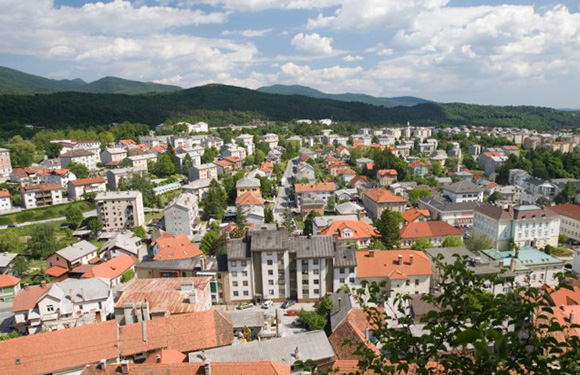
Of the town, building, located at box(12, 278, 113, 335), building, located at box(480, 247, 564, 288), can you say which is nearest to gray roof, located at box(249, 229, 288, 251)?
the town

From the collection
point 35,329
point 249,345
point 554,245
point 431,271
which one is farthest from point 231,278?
point 554,245

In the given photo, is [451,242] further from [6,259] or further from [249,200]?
[6,259]

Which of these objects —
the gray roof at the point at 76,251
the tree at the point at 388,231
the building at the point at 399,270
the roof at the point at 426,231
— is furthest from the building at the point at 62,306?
the roof at the point at 426,231

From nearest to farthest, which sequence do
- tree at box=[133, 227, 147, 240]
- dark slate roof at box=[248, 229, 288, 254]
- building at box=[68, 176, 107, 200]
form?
1. dark slate roof at box=[248, 229, 288, 254]
2. tree at box=[133, 227, 147, 240]
3. building at box=[68, 176, 107, 200]

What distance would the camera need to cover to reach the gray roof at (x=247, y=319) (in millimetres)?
25245

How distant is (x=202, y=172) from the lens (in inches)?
2938

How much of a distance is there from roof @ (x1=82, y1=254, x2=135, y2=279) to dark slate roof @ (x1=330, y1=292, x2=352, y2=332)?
21.4 metres

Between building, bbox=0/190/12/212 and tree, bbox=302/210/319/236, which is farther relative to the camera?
building, bbox=0/190/12/212

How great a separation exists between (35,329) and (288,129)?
12550cm

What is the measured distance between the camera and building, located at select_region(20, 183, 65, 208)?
57.8 m

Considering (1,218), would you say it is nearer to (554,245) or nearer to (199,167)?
(199,167)

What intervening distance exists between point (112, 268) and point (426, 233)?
33.7 meters

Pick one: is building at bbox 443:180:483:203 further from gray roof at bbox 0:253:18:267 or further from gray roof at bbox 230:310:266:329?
gray roof at bbox 0:253:18:267

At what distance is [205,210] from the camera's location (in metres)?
57.3
